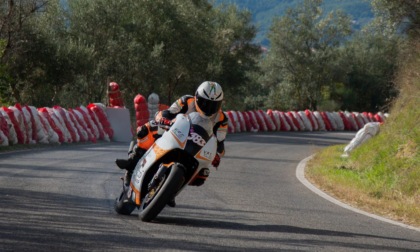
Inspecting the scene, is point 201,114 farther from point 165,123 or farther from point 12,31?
point 12,31

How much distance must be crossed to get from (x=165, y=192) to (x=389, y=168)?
7965mm

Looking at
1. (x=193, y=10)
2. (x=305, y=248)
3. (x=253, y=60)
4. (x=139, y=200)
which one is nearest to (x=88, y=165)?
(x=139, y=200)

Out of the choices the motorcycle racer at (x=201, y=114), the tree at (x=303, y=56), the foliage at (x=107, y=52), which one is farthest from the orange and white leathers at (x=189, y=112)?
the tree at (x=303, y=56)

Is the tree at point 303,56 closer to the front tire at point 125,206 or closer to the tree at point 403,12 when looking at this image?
the tree at point 403,12

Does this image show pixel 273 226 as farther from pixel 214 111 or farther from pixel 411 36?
pixel 411 36

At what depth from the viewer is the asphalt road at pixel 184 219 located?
8359 millimetres

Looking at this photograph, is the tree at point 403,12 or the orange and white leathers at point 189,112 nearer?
the orange and white leathers at point 189,112

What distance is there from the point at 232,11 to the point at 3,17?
3202 cm

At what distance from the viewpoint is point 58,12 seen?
44812 millimetres

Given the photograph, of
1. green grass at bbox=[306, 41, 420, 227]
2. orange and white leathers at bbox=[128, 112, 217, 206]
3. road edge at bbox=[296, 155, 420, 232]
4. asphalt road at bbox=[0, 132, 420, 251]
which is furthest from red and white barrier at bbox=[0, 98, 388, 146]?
orange and white leathers at bbox=[128, 112, 217, 206]

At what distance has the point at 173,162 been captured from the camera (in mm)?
9719

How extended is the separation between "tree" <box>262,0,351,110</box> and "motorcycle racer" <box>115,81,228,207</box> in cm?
5775

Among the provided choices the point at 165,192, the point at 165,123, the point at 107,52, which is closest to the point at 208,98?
the point at 165,123

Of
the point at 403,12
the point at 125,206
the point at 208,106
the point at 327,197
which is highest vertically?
the point at 208,106
